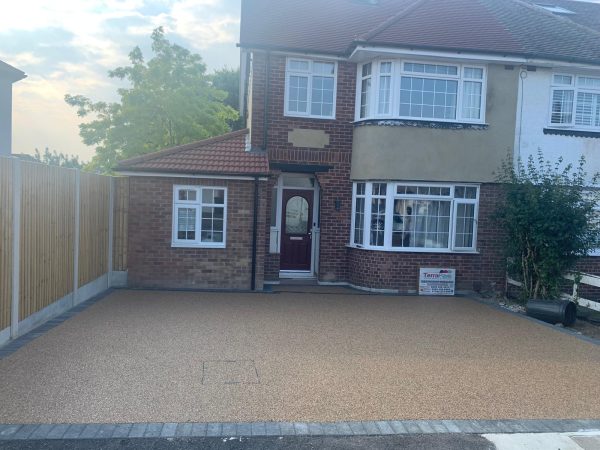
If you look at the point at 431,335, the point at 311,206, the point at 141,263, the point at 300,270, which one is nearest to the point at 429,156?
the point at 311,206

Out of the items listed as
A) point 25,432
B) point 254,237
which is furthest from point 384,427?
point 254,237

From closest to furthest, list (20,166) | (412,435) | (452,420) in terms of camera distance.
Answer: (412,435) < (452,420) < (20,166)

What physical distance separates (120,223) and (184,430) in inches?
321

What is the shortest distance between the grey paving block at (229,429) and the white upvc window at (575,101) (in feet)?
37.7

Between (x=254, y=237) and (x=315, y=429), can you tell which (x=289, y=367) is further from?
(x=254, y=237)

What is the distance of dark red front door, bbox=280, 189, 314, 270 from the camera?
45.8 ft

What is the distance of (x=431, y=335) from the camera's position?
8766 millimetres

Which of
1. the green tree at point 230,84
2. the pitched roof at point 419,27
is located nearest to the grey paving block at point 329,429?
the pitched roof at point 419,27

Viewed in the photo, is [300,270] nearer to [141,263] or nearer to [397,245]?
[397,245]

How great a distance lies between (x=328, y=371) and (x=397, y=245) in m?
6.69

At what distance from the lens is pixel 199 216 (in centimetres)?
1227

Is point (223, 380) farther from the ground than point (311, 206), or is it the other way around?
point (311, 206)

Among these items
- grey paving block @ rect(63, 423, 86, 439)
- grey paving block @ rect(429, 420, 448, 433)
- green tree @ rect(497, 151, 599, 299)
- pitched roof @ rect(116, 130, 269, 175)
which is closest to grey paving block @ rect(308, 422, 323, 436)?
grey paving block @ rect(429, 420, 448, 433)

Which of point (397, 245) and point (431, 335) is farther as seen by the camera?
point (397, 245)
